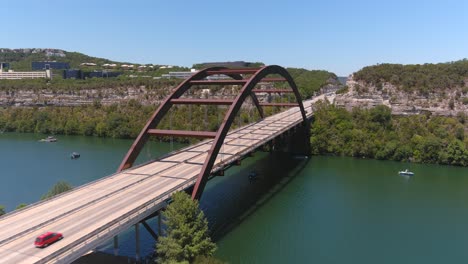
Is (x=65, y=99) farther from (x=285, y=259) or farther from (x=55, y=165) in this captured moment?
(x=285, y=259)

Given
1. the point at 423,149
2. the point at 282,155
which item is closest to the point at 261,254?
the point at 282,155

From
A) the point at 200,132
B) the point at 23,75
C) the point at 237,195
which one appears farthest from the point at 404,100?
the point at 23,75

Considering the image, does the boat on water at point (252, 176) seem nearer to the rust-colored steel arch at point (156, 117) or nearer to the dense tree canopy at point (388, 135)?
the rust-colored steel arch at point (156, 117)

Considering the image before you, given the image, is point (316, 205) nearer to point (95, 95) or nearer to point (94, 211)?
point (94, 211)

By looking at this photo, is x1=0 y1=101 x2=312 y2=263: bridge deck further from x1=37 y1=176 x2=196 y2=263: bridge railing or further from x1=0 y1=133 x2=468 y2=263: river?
x1=0 y1=133 x2=468 y2=263: river

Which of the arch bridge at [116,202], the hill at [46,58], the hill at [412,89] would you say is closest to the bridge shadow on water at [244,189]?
the arch bridge at [116,202]


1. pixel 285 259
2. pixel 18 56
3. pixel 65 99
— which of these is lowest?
pixel 285 259

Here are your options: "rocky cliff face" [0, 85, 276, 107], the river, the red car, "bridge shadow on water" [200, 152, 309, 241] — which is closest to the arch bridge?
the red car
